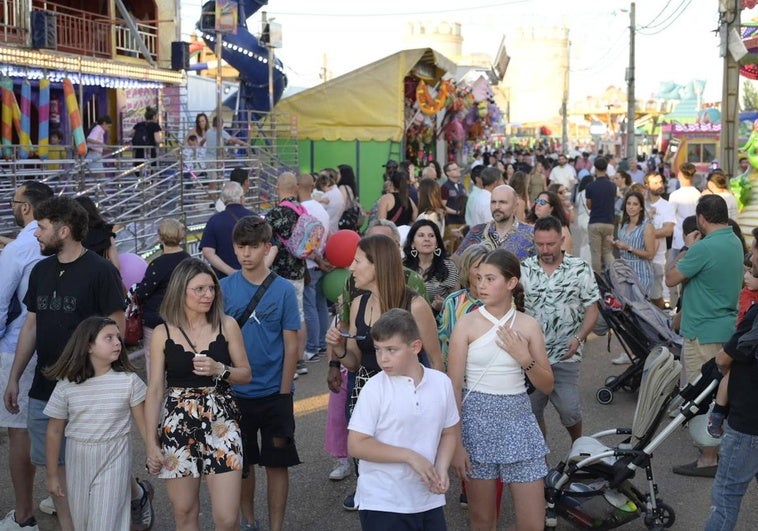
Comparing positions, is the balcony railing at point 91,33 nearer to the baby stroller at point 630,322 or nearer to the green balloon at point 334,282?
the green balloon at point 334,282

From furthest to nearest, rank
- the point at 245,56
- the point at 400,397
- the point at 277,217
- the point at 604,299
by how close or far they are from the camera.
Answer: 1. the point at 245,56
2. the point at 277,217
3. the point at 604,299
4. the point at 400,397

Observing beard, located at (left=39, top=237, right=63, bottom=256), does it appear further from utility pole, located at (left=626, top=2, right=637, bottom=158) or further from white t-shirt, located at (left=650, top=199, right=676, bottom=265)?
utility pole, located at (left=626, top=2, right=637, bottom=158)

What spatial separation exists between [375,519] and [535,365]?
3.86ft

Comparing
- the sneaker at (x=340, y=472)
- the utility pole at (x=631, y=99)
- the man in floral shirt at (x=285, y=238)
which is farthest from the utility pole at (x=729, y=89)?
the utility pole at (x=631, y=99)

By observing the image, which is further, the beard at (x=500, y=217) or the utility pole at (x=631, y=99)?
the utility pole at (x=631, y=99)

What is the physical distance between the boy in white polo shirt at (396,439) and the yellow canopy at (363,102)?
16.3m

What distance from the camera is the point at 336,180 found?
1199 centimetres

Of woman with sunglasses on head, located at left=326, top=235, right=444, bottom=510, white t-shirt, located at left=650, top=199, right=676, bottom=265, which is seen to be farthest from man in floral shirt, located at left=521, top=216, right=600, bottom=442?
white t-shirt, located at left=650, top=199, right=676, bottom=265

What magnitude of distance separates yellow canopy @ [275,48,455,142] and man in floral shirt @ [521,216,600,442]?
14.2 metres

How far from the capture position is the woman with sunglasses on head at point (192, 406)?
4398mm

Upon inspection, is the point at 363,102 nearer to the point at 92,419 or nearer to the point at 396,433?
the point at 92,419

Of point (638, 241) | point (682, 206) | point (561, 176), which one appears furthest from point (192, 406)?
point (561, 176)

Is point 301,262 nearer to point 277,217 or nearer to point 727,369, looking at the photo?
point 277,217

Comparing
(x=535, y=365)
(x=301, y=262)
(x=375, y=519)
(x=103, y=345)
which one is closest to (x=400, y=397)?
(x=375, y=519)
